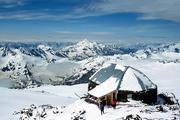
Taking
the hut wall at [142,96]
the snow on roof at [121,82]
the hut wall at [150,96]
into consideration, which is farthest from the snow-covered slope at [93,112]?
the snow on roof at [121,82]

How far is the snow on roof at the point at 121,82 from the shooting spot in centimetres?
5478

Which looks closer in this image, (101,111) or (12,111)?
(101,111)

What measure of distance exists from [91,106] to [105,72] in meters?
8.68

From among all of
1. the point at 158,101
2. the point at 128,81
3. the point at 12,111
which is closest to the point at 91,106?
the point at 128,81

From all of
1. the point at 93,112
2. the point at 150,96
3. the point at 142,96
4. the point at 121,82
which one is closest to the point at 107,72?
the point at 121,82

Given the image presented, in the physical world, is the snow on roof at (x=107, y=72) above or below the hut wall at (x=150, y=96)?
above

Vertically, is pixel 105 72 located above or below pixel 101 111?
above

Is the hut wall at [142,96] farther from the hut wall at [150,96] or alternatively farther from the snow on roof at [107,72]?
the snow on roof at [107,72]

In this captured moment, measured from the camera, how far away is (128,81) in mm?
55750

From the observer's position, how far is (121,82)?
182 ft

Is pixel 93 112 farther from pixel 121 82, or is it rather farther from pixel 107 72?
pixel 107 72

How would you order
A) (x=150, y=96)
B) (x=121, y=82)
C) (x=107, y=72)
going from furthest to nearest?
(x=107, y=72) → (x=150, y=96) → (x=121, y=82)

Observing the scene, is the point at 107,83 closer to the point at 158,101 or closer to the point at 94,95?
the point at 94,95

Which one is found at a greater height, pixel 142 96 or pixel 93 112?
pixel 142 96
